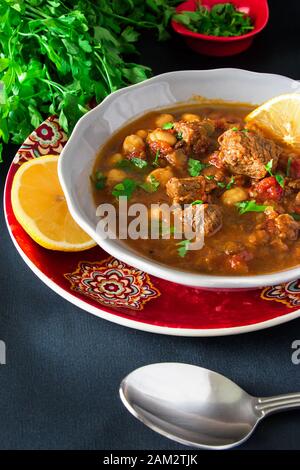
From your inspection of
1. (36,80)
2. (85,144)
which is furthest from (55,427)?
(36,80)

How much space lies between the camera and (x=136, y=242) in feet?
11.4

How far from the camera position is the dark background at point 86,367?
287cm

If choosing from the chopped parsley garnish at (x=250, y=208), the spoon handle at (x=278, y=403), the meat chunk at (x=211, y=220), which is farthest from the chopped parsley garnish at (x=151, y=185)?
the spoon handle at (x=278, y=403)

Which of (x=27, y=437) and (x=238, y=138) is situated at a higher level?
(x=238, y=138)

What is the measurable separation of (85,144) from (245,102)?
1253 mm

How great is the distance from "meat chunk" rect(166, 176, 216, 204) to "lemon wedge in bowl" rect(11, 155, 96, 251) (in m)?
0.52

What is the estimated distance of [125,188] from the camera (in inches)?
148

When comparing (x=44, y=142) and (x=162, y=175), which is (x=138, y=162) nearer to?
(x=162, y=175)

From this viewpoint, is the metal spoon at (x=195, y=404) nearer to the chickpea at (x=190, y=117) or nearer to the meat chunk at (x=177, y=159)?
the meat chunk at (x=177, y=159)

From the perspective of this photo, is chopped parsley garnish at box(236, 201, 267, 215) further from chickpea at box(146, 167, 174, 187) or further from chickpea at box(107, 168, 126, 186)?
chickpea at box(107, 168, 126, 186)

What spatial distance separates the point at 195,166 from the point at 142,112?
637mm

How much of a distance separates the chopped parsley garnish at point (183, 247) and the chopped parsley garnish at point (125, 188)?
0.47m

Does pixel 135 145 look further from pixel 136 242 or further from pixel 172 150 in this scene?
pixel 136 242

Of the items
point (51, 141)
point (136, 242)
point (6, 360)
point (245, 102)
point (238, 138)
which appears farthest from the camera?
point (245, 102)
